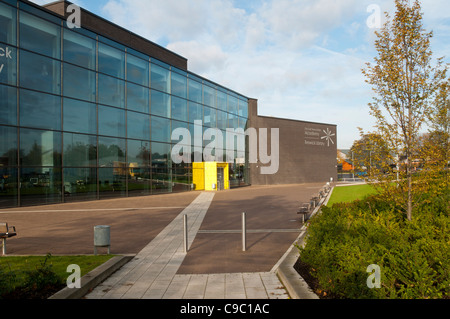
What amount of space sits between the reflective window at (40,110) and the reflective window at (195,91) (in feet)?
49.8

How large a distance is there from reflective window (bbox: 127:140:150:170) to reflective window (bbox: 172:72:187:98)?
22.0 feet

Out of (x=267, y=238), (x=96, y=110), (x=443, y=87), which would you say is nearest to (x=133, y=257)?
(x=267, y=238)

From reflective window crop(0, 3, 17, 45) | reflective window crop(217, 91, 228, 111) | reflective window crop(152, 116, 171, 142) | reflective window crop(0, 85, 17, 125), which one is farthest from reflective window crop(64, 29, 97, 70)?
reflective window crop(217, 91, 228, 111)

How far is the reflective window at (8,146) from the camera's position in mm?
19062

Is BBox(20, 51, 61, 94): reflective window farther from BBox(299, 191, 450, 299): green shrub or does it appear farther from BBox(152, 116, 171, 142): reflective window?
BBox(299, 191, 450, 299): green shrub

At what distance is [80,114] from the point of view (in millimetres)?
23562

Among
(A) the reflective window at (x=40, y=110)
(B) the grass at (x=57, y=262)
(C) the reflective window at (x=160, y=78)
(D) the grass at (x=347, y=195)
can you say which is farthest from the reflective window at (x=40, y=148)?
(D) the grass at (x=347, y=195)

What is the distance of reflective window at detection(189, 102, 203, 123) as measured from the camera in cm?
3453

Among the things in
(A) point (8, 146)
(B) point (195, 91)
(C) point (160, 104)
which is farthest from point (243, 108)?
(A) point (8, 146)

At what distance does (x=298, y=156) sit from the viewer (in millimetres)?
53500

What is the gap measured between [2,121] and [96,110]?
22.0ft

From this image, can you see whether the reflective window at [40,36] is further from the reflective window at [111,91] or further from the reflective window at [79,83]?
the reflective window at [111,91]

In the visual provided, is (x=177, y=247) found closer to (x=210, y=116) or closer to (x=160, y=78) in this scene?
(x=160, y=78)
